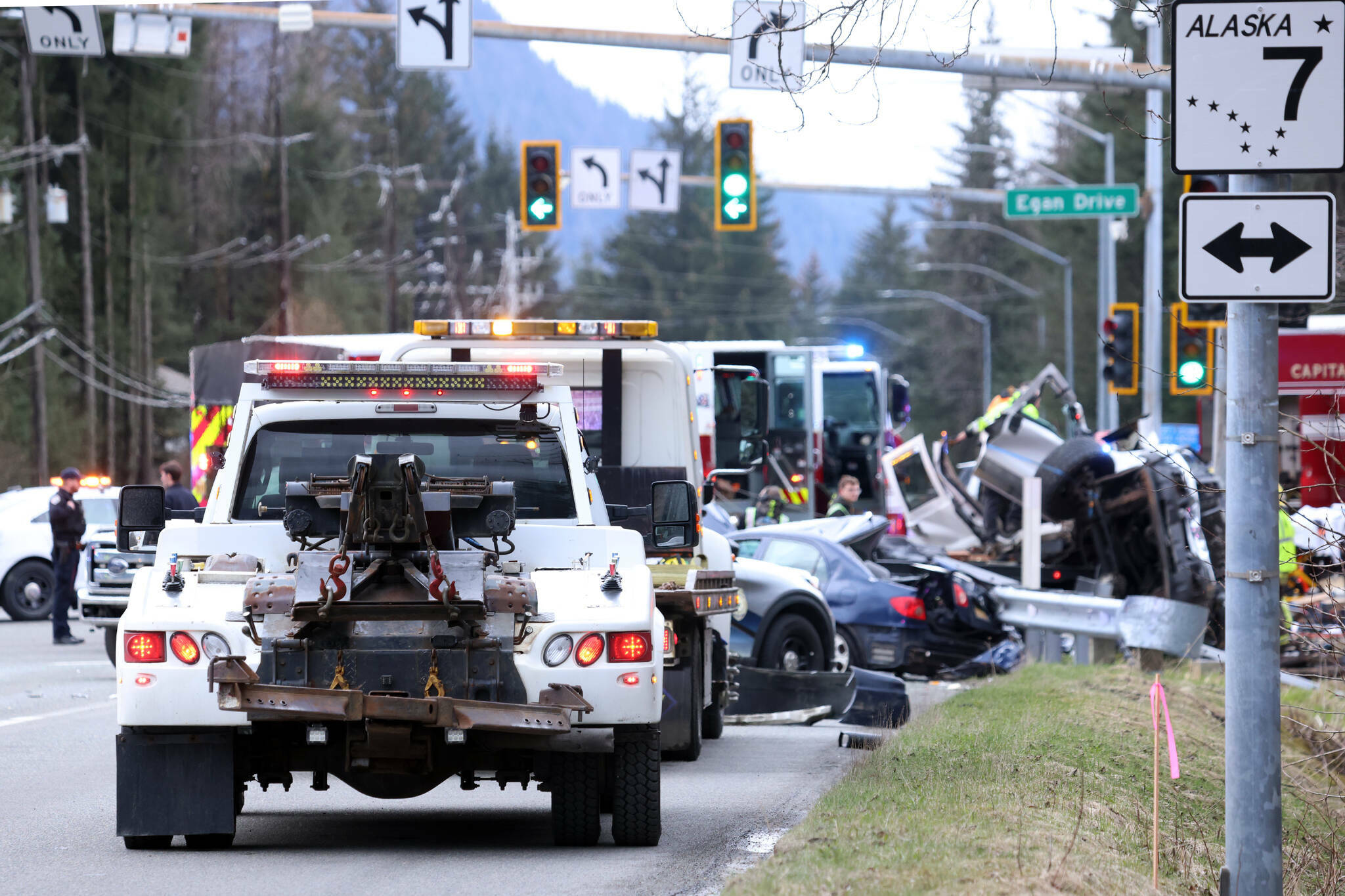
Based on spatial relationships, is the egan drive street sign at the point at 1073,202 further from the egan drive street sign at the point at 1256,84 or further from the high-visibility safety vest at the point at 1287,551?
the egan drive street sign at the point at 1256,84

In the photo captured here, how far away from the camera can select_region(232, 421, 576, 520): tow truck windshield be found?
29.1ft

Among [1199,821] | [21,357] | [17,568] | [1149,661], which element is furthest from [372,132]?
[1199,821]

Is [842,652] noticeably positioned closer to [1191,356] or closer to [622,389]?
[622,389]

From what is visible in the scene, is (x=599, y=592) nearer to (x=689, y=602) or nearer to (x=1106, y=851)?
(x=1106, y=851)

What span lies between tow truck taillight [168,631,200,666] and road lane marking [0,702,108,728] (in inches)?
278

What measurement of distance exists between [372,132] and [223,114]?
1721cm

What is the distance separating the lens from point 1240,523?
6.41 metres

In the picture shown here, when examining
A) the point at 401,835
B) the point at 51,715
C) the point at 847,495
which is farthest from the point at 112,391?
→ the point at 401,835

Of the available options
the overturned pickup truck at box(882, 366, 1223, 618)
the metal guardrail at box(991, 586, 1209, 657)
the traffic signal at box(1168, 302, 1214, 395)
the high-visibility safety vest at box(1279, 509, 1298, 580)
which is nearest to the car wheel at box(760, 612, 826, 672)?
the metal guardrail at box(991, 586, 1209, 657)

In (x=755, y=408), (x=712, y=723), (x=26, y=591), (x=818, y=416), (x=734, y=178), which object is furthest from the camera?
(x=818, y=416)

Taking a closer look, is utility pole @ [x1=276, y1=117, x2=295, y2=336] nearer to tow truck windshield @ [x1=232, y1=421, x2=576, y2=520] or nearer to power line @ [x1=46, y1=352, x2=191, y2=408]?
power line @ [x1=46, y1=352, x2=191, y2=408]

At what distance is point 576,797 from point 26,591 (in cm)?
2001

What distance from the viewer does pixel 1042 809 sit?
28.1 feet

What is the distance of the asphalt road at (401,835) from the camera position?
7574 millimetres
